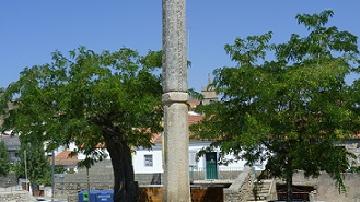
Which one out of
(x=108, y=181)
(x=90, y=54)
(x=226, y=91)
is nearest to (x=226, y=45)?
(x=226, y=91)

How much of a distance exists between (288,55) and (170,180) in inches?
371

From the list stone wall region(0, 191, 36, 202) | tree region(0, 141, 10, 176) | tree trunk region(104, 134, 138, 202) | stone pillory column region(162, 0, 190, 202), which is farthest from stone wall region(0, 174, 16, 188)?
stone pillory column region(162, 0, 190, 202)

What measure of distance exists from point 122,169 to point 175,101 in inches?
498

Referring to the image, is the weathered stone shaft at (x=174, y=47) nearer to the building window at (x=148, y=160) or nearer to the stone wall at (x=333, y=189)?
the stone wall at (x=333, y=189)

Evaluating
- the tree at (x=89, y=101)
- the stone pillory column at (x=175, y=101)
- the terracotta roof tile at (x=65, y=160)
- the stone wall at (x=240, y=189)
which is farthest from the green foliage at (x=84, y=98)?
the terracotta roof tile at (x=65, y=160)

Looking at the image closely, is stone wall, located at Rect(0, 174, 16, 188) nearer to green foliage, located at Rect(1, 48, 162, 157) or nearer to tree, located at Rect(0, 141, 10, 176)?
tree, located at Rect(0, 141, 10, 176)

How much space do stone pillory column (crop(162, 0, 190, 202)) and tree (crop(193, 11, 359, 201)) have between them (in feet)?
21.2

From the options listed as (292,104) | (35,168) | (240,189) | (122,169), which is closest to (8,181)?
(35,168)

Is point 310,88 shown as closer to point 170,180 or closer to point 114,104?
point 114,104

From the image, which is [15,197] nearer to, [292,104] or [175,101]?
[292,104]

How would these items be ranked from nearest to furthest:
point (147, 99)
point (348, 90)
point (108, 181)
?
point (348, 90)
point (147, 99)
point (108, 181)

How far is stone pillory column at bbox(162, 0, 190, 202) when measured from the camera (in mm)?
10227

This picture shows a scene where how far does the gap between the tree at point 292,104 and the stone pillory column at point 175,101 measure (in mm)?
6474

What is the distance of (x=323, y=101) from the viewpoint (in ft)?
55.7
